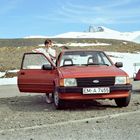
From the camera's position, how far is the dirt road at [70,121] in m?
9.00

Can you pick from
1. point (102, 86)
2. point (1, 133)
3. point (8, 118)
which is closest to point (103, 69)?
point (102, 86)

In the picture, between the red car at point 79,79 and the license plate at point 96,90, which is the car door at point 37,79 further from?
the license plate at point 96,90

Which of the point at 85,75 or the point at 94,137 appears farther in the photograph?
the point at 85,75

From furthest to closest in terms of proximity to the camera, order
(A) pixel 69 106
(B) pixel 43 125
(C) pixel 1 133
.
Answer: (A) pixel 69 106 → (B) pixel 43 125 → (C) pixel 1 133

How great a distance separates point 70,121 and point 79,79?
2.03 meters

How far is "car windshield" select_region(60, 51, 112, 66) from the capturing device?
45.1 ft

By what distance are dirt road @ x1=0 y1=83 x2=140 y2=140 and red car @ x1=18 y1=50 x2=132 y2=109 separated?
38cm

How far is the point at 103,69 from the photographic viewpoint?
12.9 metres

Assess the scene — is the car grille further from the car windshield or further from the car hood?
the car windshield

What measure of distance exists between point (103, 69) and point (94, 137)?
437 cm

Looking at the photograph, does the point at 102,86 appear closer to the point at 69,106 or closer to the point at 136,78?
the point at 69,106

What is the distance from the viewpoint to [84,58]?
14.0 metres

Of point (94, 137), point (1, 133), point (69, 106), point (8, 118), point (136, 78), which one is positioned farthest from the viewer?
point (136, 78)

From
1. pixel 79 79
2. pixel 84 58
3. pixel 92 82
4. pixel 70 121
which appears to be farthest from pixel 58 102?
pixel 70 121
